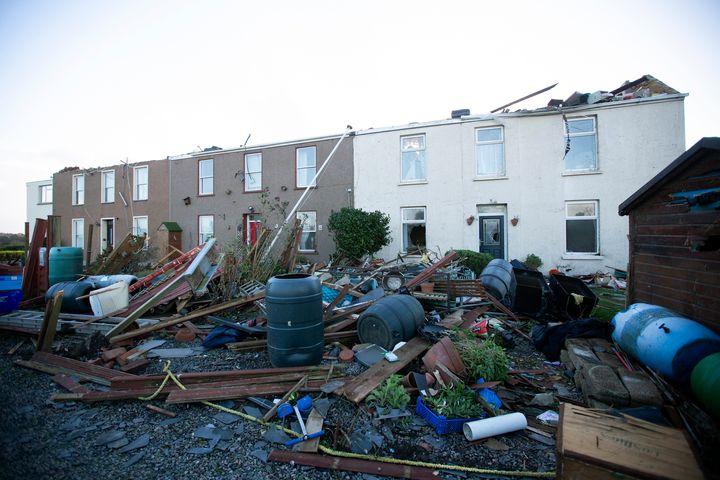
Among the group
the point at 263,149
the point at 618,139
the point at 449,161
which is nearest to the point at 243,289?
the point at 449,161

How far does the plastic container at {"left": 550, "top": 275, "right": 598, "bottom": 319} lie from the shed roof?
1.82m

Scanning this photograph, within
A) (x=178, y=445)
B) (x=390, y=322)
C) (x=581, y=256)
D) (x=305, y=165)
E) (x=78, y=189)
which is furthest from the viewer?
(x=78, y=189)

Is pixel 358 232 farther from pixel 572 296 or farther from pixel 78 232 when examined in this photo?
pixel 78 232

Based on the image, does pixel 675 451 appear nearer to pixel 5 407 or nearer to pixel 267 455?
pixel 267 455

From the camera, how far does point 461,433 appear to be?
317 cm

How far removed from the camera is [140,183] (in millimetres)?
19203

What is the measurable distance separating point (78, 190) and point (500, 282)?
2538 cm

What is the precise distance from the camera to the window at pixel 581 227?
11578mm

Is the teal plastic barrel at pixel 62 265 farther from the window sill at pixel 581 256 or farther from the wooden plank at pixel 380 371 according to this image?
the window sill at pixel 581 256

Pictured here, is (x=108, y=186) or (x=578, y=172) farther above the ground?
(x=108, y=186)

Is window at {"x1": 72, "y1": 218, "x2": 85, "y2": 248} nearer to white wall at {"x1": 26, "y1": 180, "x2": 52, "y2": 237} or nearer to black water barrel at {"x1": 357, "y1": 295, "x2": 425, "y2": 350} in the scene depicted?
white wall at {"x1": 26, "y1": 180, "x2": 52, "y2": 237}

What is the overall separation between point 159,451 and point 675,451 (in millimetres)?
3873

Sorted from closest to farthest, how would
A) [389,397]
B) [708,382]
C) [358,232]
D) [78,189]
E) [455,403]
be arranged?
[708,382] < [455,403] < [389,397] < [358,232] < [78,189]

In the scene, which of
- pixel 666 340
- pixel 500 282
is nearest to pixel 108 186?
pixel 500 282
